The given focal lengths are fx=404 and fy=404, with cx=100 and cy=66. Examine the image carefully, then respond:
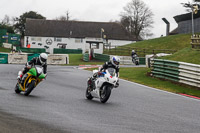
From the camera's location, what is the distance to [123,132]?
7.20 m

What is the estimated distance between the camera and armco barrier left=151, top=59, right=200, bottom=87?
58.8 ft

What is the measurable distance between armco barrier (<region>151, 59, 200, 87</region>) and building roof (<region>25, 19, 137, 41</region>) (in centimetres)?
7059

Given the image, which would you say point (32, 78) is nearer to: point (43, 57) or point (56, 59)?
point (43, 57)

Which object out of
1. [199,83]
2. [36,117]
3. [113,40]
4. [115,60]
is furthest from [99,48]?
[113,40]

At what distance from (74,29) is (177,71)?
76226mm

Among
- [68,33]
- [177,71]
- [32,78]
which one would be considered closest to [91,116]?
[32,78]

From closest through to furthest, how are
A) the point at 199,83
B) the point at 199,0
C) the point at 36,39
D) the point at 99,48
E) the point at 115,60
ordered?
the point at 115,60
the point at 199,83
the point at 99,48
the point at 199,0
the point at 36,39

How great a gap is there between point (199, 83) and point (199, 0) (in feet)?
216

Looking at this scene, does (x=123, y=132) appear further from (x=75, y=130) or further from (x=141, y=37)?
(x=141, y=37)

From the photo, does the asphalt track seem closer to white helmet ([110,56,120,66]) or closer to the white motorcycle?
the white motorcycle

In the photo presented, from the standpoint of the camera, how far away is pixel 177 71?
19.9 meters

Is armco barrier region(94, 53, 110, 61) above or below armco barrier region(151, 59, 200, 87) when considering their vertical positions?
above

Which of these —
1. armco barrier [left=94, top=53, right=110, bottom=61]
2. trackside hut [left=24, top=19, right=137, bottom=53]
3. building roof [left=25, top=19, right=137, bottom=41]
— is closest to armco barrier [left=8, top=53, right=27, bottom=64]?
armco barrier [left=94, top=53, right=110, bottom=61]

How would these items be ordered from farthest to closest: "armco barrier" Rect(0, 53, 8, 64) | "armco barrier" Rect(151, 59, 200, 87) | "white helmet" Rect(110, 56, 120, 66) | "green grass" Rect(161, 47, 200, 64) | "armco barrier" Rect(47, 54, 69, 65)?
"armco barrier" Rect(47, 54, 69, 65) < "armco barrier" Rect(0, 53, 8, 64) < "green grass" Rect(161, 47, 200, 64) < "armco barrier" Rect(151, 59, 200, 87) < "white helmet" Rect(110, 56, 120, 66)
